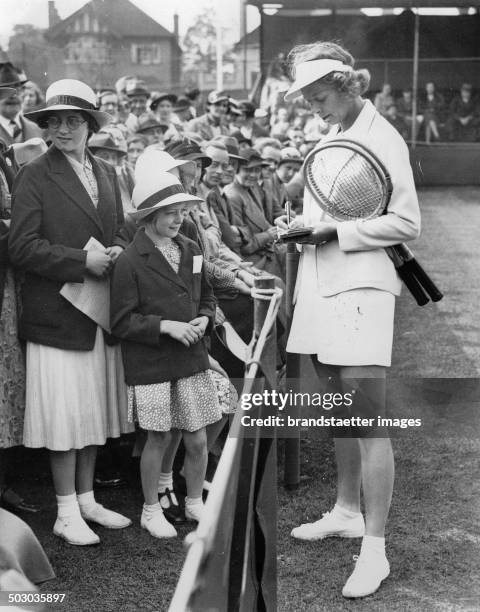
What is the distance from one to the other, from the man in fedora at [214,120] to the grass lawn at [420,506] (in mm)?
3469

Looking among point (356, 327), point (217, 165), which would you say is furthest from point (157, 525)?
point (217, 165)

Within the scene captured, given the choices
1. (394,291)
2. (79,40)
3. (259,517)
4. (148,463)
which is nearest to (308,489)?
(148,463)

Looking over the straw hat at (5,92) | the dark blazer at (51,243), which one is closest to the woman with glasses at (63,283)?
the dark blazer at (51,243)

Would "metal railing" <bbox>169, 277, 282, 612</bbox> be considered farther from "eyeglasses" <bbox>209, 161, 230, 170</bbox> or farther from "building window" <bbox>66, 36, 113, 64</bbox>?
"building window" <bbox>66, 36, 113, 64</bbox>

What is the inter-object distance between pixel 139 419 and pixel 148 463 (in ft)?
0.61

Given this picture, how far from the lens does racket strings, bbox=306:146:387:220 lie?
310cm

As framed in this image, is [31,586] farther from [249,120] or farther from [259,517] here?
[249,120]

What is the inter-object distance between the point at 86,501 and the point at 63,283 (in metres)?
0.87

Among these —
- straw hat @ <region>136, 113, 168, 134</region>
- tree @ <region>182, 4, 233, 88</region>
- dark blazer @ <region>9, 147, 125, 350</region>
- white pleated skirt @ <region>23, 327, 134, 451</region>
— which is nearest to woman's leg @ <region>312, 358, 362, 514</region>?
white pleated skirt @ <region>23, 327, 134, 451</region>

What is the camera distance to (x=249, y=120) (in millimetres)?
11609

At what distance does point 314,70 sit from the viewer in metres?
3.14

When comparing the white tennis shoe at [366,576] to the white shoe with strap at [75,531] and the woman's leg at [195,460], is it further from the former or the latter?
the white shoe with strap at [75,531]

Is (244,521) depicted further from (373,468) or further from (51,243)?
(51,243)

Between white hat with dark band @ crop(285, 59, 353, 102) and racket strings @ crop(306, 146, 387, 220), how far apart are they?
0.24 m
